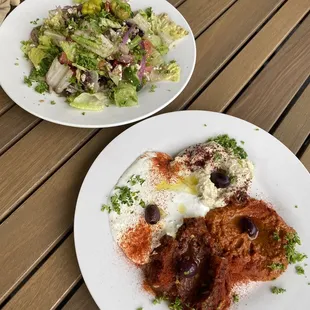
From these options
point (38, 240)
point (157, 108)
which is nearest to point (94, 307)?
point (38, 240)

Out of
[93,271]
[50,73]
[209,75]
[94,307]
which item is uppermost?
[50,73]

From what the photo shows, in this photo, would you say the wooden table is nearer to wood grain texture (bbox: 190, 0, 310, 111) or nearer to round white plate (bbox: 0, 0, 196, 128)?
wood grain texture (bbox: 190, 0, 310, 111)

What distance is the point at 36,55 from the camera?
5.81ft

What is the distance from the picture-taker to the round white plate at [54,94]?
5.35 feet

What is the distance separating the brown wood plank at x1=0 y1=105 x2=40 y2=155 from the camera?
1684mm

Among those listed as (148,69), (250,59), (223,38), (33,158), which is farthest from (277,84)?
(33,158)

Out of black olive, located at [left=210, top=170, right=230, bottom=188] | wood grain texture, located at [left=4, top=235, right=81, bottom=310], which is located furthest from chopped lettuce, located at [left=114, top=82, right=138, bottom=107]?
wood grain texture, located at [left=4, top=235, right=81, bottom=310]

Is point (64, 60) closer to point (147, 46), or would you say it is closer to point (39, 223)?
point (147, 46)

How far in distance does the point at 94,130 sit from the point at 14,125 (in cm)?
33

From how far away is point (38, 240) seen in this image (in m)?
1.46

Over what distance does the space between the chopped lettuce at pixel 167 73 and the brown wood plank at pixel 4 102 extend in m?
0.62

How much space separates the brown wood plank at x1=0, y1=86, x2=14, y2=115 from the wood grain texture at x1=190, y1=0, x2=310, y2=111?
81cm

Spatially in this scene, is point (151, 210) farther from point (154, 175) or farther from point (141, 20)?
point (141, 20)

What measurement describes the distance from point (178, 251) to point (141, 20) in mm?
1109
